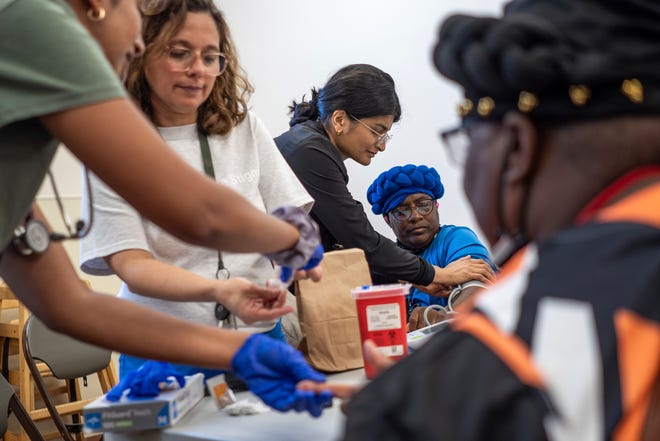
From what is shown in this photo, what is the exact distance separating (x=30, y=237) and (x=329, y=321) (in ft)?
2.79

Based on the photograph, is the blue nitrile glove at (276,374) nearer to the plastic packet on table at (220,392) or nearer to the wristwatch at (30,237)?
the plastic packet on table at (220,392)

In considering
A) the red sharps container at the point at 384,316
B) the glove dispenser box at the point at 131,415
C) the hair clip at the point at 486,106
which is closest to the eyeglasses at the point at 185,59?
the red sharps container at the point at 384,316

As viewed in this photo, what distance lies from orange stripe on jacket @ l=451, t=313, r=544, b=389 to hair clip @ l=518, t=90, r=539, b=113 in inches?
8.6

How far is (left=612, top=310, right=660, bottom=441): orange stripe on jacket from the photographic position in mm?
597

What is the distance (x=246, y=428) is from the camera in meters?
1.37

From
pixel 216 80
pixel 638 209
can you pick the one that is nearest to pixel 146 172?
pixel 638 209

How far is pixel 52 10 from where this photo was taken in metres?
1.00

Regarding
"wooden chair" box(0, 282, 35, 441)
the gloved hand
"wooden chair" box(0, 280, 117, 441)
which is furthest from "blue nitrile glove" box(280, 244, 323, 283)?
"wooden chair" box(0, 282, 35, 441)

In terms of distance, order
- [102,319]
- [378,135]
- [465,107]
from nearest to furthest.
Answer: [465,107], [102,319], [378,135]

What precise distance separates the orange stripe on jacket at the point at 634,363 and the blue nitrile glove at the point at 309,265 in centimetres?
81

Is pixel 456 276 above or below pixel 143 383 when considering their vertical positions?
below

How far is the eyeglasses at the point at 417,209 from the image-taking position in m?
3.10

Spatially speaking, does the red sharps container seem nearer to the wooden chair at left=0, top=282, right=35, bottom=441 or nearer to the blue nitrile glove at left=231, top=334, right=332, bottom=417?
the blue nitrile glove at left=231, top=334, right=332, bottom=417

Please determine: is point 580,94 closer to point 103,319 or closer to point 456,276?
point 103,319
